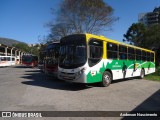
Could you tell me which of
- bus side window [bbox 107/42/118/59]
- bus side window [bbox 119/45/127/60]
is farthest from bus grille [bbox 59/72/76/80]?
bus side window [bbox 119/45/127/60]

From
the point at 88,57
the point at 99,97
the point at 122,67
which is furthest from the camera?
the point at 122,67

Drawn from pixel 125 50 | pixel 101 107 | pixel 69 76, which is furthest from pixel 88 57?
pixel 125 50

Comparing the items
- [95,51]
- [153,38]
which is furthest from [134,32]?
[95,51]

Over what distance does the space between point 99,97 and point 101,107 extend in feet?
6.05

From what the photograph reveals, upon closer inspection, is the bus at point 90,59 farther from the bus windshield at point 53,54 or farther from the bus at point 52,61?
the bus windshield at point 53,54

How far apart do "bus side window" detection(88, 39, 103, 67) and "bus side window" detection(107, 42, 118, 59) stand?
Result: 0.87 metres

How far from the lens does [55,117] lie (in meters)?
6.46

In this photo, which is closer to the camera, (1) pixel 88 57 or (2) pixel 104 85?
(1) pixel 88 57

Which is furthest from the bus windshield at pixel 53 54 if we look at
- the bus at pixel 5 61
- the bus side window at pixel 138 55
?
the bus at pixel 5 61

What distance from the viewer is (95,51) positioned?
1193cm

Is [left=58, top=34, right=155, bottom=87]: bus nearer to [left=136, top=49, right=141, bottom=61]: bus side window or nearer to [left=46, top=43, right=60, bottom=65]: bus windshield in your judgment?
[left=136, top=49, right=141, bottom=61]: bus side window

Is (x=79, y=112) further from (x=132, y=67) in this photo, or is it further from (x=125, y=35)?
(x=125, y=35)

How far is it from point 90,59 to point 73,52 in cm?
107

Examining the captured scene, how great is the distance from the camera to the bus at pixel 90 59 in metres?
11.4
